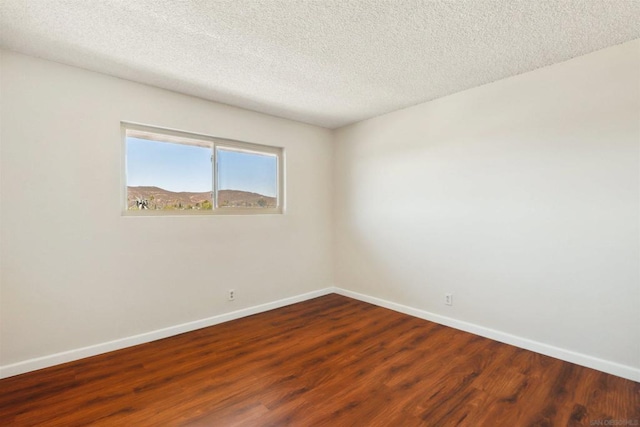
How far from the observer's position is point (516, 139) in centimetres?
264

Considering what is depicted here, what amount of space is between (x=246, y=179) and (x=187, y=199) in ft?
2.52

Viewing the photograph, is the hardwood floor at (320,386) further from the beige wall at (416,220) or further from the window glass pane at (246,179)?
the window glass pane at (246,179)

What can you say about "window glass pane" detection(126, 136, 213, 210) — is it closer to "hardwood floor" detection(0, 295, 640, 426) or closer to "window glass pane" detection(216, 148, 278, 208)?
"window glass pane" detection(216, 148, 278, 208)

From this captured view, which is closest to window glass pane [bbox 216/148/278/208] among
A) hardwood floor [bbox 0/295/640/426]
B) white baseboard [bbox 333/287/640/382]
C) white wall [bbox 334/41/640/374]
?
white wall [bbox 334/41/640/374]

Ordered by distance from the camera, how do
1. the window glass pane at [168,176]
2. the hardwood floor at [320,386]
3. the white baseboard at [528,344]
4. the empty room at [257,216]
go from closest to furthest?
1. the hardwood floor at [320,386]
2. the empty room at [257,216]
3. the white baseboard at [528,344]
4. the window glass pane at [168,176]

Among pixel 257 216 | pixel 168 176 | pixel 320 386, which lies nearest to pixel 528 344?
pixel 320 386

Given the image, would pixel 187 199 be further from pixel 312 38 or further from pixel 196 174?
pixel 312 38

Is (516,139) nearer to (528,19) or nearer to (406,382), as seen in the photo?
(528,19)

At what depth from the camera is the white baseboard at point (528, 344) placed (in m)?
2.15

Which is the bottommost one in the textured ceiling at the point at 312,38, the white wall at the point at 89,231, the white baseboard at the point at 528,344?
the white baseboard at the point at 528,344

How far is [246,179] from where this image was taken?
3.65 metres

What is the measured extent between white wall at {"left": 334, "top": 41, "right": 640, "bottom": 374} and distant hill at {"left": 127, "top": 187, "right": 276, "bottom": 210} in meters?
1.65

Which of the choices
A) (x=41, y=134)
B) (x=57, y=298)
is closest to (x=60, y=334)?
(x=57, y=298)

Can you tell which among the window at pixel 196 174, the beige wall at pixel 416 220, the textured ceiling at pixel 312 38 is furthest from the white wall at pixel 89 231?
the textured ceiling at pixel 312 38
